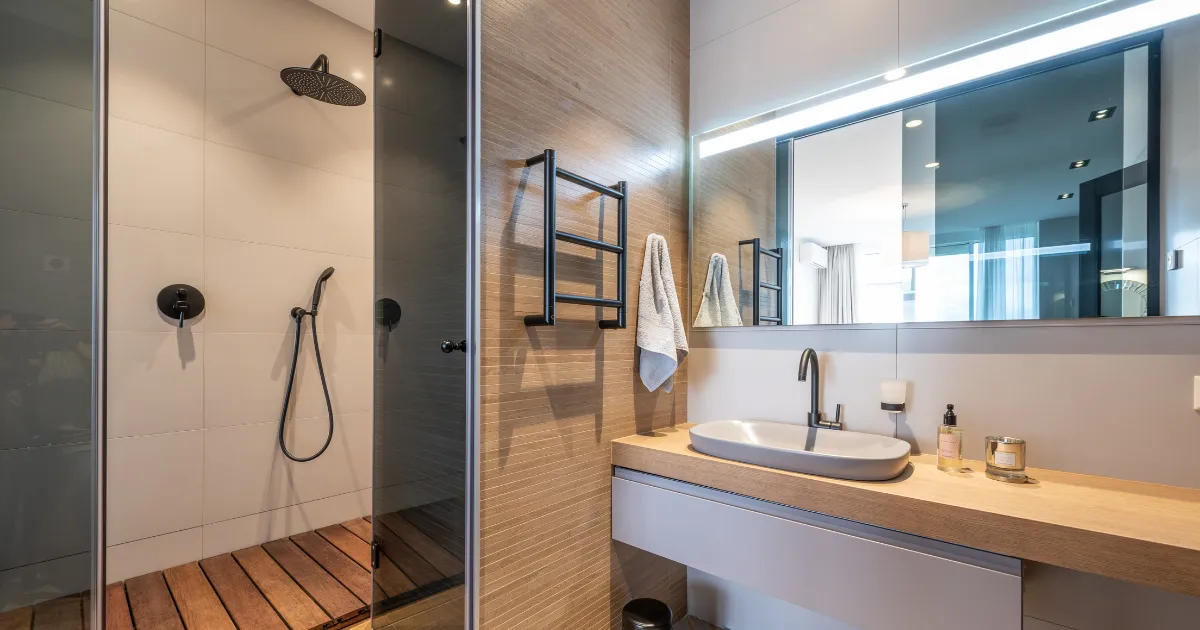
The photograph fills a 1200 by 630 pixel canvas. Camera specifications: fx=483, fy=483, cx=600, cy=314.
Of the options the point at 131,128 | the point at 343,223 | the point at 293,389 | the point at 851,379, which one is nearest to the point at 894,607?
the point at 851,379

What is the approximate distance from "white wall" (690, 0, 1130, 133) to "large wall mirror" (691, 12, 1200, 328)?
0.13 metres

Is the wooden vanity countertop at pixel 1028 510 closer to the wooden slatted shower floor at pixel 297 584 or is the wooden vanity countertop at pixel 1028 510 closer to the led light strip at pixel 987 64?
the wooden slatted shower floor at pixel 297 584

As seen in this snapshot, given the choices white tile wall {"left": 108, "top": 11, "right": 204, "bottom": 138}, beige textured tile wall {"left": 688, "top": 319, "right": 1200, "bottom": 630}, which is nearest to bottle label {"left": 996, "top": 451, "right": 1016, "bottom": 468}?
beige textured tile wall {"left": 688, "top": 319, "right": 1200, "bottom": 630}

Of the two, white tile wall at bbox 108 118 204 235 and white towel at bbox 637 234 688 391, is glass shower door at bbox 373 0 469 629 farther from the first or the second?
white tile wall at bbox 108 118 204 235

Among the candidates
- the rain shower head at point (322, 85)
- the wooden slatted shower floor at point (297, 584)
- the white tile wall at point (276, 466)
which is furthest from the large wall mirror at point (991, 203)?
the white tile wall at point (276, 466)

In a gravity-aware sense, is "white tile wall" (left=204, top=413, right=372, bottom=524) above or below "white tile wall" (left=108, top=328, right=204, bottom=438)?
below

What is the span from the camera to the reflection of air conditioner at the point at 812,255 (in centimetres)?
171

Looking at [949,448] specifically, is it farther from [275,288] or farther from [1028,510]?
[275,288]

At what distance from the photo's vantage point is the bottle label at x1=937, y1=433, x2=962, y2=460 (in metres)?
1.32

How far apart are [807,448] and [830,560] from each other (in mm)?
462

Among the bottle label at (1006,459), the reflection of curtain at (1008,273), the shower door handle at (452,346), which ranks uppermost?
the reflection of curtain at (1008,273)

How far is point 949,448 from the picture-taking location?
4.36 ft

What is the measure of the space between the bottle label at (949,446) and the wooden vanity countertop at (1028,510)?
0.05m

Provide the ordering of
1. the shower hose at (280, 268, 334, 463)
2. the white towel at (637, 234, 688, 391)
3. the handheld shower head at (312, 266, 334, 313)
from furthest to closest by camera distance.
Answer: the handheld shower head at (312, 266, 334, 313)
the shower hose at (280, 268, 334, 463)
the white towel at (637, 234, 688, 391)
